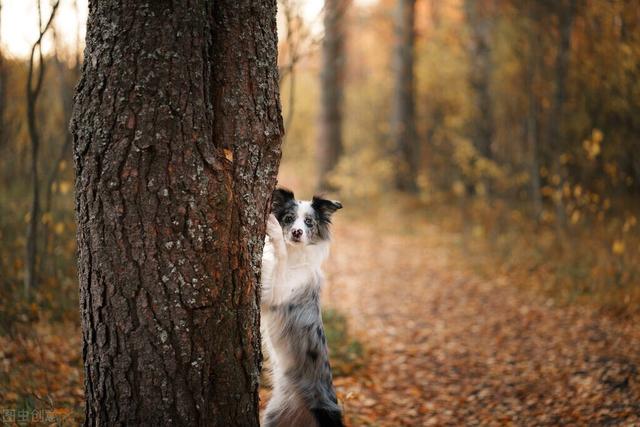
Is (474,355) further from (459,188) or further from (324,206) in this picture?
(459,188)

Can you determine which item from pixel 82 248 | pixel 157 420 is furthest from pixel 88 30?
pixel 157 420

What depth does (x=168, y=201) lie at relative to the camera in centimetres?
238

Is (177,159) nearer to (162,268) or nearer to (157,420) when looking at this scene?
(162,268)

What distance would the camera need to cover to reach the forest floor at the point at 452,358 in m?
4.02

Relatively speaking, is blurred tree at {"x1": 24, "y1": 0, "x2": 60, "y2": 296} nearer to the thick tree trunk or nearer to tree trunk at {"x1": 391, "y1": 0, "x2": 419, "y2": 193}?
the thick tree trunk

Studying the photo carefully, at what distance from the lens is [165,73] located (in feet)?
7.69

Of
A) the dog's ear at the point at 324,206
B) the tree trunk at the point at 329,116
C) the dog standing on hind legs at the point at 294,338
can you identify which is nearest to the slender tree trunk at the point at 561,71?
the dog's ear at the point at 324,206

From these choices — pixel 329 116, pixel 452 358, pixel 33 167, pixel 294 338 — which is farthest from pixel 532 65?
pixel 33 167

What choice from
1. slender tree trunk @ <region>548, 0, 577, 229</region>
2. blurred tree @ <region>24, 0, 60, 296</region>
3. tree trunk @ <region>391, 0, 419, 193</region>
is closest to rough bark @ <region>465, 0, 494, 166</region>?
tree trunk @ <region>391, 0, 419, 193</region>

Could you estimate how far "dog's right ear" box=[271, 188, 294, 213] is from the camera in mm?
3969

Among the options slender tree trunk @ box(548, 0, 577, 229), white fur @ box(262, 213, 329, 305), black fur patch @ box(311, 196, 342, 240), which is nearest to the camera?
white fur @ box(262, 213, 329, 305)

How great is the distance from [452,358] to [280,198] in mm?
2822

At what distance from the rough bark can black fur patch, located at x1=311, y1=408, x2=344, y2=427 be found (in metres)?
9.30

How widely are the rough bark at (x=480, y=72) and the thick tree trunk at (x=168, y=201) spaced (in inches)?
387
